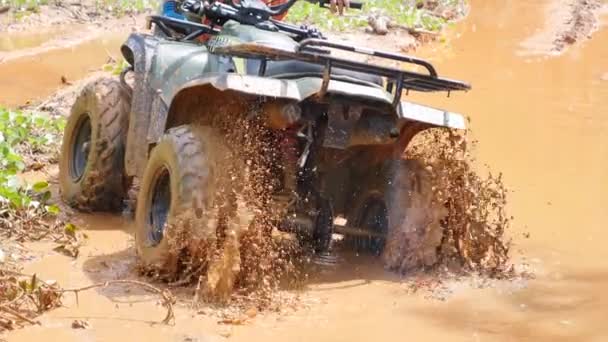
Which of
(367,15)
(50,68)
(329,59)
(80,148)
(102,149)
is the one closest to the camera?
(329,59)

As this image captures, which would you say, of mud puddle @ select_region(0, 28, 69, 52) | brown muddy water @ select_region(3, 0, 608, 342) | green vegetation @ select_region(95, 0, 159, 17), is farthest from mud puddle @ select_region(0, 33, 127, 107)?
brown muddy water @ select_region(3, 0, 608, 342)

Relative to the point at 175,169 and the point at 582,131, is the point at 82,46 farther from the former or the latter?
the point at 175,169

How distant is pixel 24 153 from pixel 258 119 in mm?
3315

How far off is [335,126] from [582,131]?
216 inches

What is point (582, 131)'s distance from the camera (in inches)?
380

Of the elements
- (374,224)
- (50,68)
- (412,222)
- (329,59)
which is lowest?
(374,224)

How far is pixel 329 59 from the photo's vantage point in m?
4.53

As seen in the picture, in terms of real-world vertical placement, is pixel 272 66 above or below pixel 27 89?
above

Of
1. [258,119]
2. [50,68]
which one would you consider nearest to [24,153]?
[258,119]

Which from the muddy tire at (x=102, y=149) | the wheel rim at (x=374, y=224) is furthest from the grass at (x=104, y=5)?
the wheel rim at (x=374, y=224)

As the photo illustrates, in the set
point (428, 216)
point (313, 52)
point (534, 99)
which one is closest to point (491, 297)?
point (428, 216)

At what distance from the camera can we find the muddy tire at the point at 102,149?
20.2ft

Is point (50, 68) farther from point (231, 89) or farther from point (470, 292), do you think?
point (470, 292)

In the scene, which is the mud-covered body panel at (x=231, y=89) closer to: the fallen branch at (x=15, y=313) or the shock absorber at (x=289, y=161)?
the shock absorber at (x=289, y=161)
